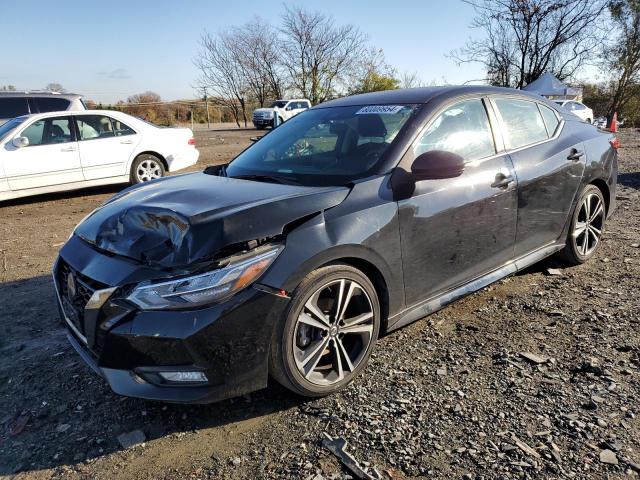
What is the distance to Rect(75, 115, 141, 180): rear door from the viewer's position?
864 centimetres

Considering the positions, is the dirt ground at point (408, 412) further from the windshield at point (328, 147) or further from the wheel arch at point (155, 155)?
the wheel arch at point (155, 155)

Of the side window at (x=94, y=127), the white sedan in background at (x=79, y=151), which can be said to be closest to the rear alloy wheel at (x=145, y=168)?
the white sedan in background at (x=79, y=151)

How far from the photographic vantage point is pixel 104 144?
884 cm

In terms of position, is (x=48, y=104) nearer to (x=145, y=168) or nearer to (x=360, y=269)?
(x=145, y=168)

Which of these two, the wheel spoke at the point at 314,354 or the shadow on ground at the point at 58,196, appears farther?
the shadow on ground at the point at 58,196

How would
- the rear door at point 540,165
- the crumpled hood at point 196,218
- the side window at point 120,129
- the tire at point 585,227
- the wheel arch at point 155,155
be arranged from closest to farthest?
1. the crumpled hood at point 196,218
2. the rear door at point 540,165
3. the tire at point 585,227
4. the side window at point 120,129
5. the wheel arch at point 155,155

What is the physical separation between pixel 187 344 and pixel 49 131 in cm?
760

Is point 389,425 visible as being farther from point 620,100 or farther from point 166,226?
point 620,100

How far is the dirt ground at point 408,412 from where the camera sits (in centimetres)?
226

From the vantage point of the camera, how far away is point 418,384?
285cm

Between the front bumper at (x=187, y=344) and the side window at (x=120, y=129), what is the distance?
7.42 meters

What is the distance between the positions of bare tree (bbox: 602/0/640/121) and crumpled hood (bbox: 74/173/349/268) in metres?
36.5

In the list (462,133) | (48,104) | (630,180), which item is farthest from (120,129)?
(630,180)

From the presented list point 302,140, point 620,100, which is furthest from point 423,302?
point 620,100
